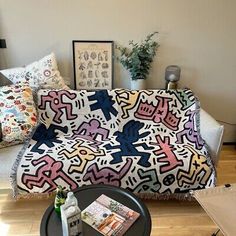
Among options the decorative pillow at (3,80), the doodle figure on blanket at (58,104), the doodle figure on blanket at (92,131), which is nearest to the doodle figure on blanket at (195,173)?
the doodle figure on blanket at (92,131)

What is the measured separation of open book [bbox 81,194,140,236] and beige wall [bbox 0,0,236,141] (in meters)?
1.47

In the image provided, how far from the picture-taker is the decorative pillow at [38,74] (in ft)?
7.61

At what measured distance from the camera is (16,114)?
80.1 inches

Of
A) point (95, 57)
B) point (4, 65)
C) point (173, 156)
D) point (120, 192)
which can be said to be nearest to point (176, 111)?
point (173, 156)

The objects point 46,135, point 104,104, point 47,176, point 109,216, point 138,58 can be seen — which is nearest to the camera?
point 109,216

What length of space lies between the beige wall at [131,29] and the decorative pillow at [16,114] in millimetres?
488

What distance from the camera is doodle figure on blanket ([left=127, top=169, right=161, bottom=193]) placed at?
1.83m

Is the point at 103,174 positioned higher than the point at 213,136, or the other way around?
the point at 213,136

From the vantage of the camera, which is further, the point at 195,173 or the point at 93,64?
the point at 93,64

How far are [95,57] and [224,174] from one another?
1.60 metres

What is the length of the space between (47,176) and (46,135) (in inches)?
17.2

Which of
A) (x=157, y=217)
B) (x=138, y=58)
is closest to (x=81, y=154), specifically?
(x=157, y=217)

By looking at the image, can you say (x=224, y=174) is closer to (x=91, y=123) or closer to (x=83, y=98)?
(x=91, y=123)

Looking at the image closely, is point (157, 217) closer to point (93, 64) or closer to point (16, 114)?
point (16, 114)
